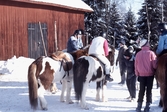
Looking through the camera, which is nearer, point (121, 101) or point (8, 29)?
point (121, 101)

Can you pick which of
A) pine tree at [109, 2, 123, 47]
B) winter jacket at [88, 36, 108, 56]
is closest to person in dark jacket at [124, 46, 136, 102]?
winter jacket at [88, 36, 108, 56]

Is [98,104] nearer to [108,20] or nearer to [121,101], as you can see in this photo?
[121,101]

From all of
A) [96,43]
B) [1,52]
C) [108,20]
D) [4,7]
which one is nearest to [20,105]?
[96,43]

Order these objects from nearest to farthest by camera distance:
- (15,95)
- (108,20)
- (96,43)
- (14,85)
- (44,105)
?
1. (44,105)
2. (96,43)
3. (15,95)
4. (14,85)
5. (108,20)

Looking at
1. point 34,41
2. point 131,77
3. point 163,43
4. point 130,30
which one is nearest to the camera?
point 163,43

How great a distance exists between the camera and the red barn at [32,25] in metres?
15.2

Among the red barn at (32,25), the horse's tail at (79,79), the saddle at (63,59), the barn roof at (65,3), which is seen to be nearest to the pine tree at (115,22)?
the barn roof at (65,3)

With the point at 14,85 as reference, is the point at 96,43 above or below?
above

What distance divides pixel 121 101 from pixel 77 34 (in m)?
2.96

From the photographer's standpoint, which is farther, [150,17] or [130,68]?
[150,17]

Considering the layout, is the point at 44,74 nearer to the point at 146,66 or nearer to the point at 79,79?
the point at 79,79

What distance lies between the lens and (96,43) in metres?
7.28

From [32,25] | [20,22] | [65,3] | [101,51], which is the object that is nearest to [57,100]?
[101,51]

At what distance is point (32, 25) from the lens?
16.7 meters
